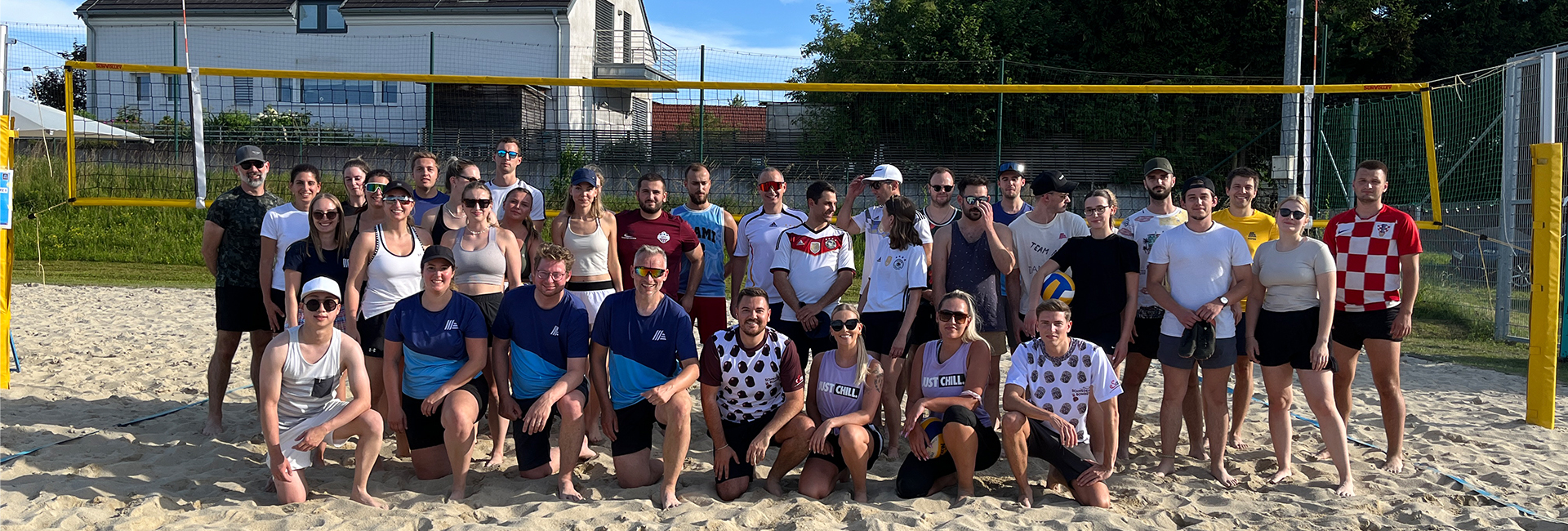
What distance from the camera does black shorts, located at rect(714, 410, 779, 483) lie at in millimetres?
3836

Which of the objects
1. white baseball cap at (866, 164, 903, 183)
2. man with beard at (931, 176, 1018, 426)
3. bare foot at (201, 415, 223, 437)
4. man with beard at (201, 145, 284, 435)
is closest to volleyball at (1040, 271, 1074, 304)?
man with beard at (931, 176, 1018, 426)

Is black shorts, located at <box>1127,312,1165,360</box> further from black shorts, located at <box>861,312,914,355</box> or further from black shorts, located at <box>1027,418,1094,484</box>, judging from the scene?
black shorts, located at <box>861,312,914,355</box>

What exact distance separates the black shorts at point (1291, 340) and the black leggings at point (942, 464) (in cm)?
113

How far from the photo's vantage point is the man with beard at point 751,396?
150 inches

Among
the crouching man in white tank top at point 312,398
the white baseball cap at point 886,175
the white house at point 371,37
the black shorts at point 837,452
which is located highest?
the white house at point 371,37

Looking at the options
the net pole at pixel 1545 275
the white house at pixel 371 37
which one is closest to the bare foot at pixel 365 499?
the net pole at pixel 1545 275

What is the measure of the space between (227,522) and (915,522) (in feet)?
7.63

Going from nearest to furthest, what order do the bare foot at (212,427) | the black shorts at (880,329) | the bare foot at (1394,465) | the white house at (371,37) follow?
1. the bare foot at (1394,465)
2. the black shorts at (880,329)
3. the bare foot at (212,427)
4. the white house at (371,37)

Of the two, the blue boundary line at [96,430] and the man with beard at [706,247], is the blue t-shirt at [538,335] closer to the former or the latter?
the man with beard at [706,247]

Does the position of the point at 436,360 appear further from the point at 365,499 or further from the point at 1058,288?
the point at 1058,288

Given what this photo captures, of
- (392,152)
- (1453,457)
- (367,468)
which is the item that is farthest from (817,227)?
(392,152)

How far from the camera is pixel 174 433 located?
4539 mm

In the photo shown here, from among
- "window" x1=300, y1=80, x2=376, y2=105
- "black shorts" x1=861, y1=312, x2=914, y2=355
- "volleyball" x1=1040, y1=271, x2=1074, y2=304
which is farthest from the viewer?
"window" x1=300, y1=80, x2=376, y2=105

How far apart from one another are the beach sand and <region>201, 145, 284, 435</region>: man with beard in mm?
515
